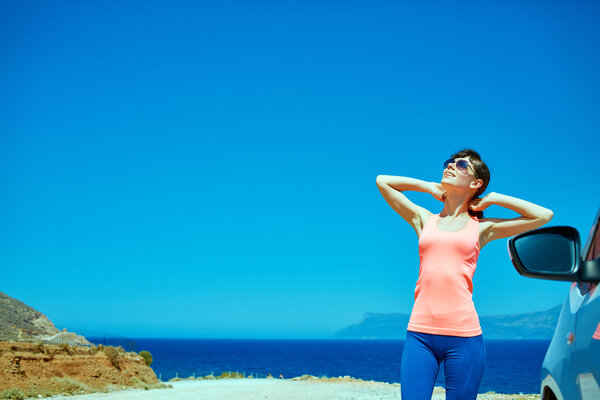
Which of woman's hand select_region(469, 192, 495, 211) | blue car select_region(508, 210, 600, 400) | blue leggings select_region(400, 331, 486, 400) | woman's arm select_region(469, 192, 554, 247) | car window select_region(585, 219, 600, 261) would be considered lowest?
blue leggings select_region(400, 331, 486, 400)

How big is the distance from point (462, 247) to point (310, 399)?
1241 centimetres

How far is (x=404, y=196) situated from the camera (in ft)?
11.0

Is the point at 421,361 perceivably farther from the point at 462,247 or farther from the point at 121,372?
the point at 121,372

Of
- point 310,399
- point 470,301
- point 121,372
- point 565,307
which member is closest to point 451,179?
point 470,301

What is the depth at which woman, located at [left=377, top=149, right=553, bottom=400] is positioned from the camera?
275 centimetres

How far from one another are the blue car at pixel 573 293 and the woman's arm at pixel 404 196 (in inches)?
49.0

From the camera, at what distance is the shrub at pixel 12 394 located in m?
14.3

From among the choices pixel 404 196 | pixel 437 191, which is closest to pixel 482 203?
pixel 437 191

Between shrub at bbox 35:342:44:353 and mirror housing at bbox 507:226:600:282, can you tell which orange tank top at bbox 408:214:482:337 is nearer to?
mirror housing at bbox 507:226:600:282

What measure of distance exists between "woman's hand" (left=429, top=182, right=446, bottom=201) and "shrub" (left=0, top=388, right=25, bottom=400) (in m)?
14.0

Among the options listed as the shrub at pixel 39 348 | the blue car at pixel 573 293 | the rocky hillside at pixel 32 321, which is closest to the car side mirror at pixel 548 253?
the blue car at pixel 573 293

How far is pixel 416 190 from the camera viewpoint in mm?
3385

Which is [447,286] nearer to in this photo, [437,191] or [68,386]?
[437,191]

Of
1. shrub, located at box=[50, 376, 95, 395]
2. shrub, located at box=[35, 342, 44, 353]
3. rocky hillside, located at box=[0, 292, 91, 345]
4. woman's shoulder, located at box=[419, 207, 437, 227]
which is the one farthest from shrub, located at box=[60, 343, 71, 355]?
woman's shoulder, located at box=[419, 207, 437, 227]
